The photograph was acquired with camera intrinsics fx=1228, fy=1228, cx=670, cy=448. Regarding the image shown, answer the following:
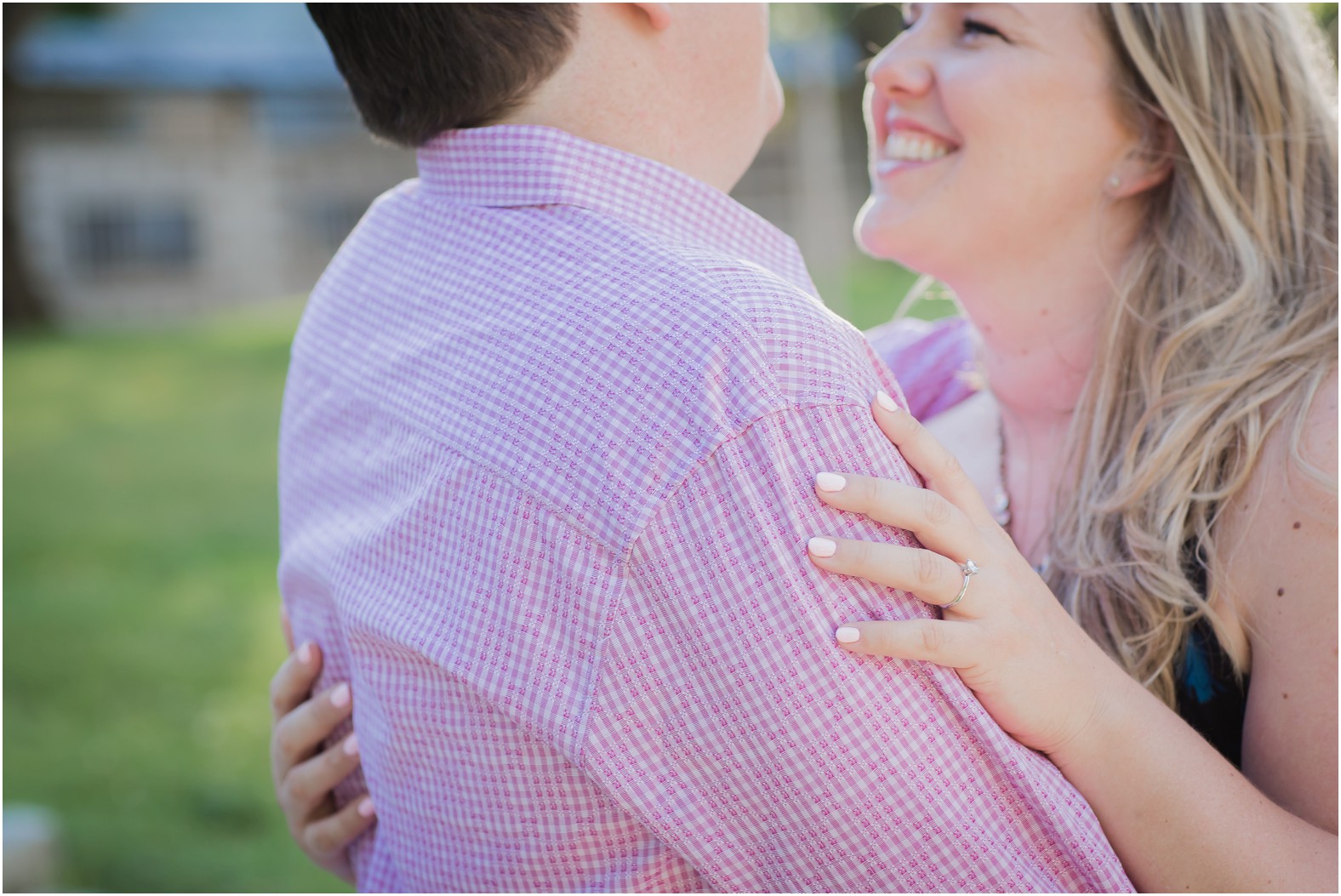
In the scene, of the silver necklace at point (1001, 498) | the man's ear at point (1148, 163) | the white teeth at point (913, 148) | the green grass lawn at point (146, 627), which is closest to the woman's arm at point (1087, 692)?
the silver necklace at point (1001, 498)

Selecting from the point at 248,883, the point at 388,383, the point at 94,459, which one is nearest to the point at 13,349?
the point at 94,459

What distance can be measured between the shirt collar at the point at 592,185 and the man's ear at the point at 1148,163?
3.06ft

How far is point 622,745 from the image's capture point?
133 centimetres

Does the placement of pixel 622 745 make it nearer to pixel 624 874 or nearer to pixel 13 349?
pixel 624 874

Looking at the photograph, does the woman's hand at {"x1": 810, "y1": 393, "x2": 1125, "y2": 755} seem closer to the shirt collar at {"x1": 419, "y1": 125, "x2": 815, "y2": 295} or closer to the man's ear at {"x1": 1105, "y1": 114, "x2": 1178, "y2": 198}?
the shirt collar at {"x1": 419, "y1": 125, "x2": 815, "y2": 295}

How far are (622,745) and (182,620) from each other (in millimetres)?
6165

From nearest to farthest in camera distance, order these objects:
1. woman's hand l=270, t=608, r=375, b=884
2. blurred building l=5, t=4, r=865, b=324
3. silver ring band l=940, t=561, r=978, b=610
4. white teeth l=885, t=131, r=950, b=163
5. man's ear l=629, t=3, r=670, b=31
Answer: silver ring band l=940, t=561, r=978, b=610
man's ear l=629, t=3, r=670, b=31
woman's hand l=270, t=608, r=375, b=884
white teeth l=885, t=131, r=950, b=163
blurred building l=5, t=4, r=865, b=324

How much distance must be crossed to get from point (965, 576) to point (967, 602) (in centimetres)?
3

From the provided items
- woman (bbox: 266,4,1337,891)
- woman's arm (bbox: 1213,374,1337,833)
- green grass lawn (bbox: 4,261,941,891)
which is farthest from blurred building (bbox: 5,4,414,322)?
woman's arm (bbox: 1213,374,1337,833)

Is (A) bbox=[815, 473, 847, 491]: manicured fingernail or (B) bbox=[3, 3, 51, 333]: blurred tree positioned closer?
(A) bbox=[815, 473, 847, 491]: manicured fingernail

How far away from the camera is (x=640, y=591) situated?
130 cm

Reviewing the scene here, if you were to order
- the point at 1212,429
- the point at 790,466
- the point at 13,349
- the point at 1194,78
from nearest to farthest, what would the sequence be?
1. the point at 790,466
2. the point at 1212,429
3. the point at 1194,78
4. the point at 13,349

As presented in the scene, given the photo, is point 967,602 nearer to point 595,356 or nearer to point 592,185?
point 595,356

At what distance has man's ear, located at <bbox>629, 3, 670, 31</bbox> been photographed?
161 centimetres
